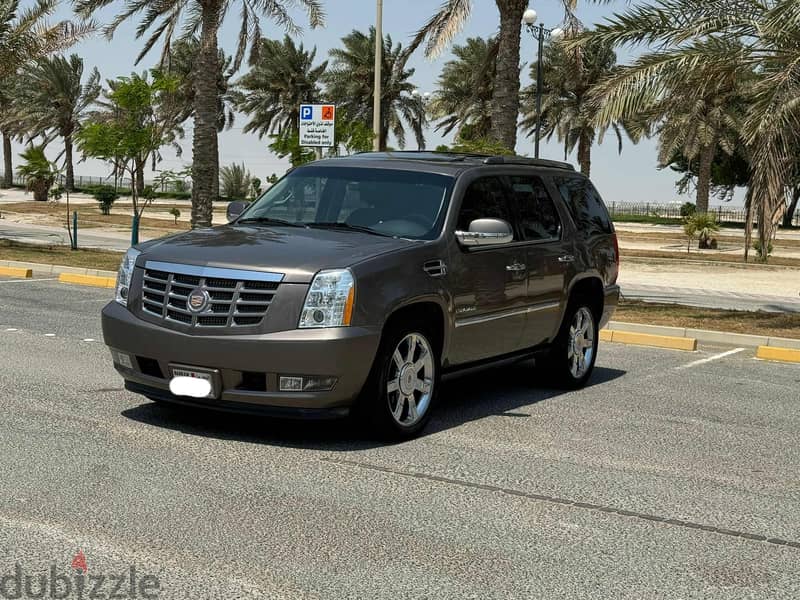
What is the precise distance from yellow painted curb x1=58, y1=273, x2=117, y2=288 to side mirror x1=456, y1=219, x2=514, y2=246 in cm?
1082

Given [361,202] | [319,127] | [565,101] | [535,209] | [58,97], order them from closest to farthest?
1. [361,202]
2. [535,209]
3. [319,127]
4. [565,101]
5. [58,97]

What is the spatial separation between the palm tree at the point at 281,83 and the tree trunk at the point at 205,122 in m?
34.8

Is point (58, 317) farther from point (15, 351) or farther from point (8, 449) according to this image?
point (8, 449)

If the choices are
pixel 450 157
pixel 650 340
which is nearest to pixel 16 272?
pixel 650 340

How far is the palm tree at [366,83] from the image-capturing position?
195 ft

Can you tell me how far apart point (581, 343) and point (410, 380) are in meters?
2.78

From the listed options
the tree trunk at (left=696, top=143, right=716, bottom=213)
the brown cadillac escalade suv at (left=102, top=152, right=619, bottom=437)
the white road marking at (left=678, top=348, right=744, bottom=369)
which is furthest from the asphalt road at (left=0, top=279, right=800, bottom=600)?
the tree trunk at (left=696, top=143, right=716, bottom=213)

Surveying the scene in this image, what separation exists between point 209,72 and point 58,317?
46.1ft

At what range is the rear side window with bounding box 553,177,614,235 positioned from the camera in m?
9.64

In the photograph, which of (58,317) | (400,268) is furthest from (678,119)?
(400,268)

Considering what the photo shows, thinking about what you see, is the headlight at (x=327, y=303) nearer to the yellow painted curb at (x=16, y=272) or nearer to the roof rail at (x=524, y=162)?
the roof rail at (x=524, y=162)

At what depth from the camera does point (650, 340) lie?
43.2 ft

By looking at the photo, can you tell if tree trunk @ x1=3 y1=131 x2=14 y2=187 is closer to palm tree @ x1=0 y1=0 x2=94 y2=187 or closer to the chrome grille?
palm tree @ x1=0 y1=0 x2=94 y2=187

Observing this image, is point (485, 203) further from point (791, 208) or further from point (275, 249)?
point (791, 208)
